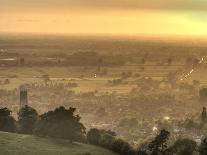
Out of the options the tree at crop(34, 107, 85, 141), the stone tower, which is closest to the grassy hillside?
the tree at crop(34, 107, 85, 141)

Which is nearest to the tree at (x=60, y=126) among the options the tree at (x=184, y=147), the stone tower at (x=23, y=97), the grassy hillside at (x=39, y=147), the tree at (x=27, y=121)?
the tree at (x=27, y=121)

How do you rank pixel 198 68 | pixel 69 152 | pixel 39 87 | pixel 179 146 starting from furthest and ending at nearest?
pixel 198 68 → pixel 39 87 → pixel 179 146 → pixel 69 152

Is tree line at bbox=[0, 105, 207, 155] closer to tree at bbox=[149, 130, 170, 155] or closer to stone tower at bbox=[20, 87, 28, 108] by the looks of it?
tree at bbox=[149, 130, 170, 155]

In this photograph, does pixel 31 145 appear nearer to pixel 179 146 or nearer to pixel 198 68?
pixel 179 146

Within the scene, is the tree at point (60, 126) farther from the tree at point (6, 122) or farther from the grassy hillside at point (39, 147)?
the tree at point (6, 122)

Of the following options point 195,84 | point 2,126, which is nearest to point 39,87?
Result: point 195,84

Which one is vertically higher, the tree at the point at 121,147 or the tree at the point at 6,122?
the tree at the point at 6,122

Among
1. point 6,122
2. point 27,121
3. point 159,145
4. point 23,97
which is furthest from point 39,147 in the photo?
point 23,97
